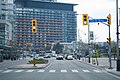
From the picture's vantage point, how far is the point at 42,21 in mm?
151375

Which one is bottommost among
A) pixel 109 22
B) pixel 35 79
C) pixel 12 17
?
pixel 35 79

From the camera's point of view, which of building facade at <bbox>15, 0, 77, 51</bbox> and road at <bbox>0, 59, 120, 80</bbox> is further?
building facade at <bbox>15, 0, 77, 51</bbox>

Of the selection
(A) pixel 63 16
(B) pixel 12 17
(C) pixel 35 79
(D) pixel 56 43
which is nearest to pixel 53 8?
(A) pixel 63 16

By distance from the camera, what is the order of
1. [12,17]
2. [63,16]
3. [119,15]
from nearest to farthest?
[119,15]
[12,17]
[63,16]

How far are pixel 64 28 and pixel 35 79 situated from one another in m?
167

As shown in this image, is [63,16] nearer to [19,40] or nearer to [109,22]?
[19,40]

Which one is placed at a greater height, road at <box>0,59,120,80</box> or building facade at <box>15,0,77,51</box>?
building facade at <box>15,0,77,51</box>

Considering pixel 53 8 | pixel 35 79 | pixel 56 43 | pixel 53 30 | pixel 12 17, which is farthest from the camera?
pixel 56 43

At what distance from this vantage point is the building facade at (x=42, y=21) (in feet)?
461

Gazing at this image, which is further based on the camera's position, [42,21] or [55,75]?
[42,21]

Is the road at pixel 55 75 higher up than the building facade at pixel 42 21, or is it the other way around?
the building facade at pixel 42 21

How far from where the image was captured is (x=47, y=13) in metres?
144

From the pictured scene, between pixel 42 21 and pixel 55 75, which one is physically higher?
pixel 42 21

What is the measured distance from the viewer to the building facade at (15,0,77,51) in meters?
140
